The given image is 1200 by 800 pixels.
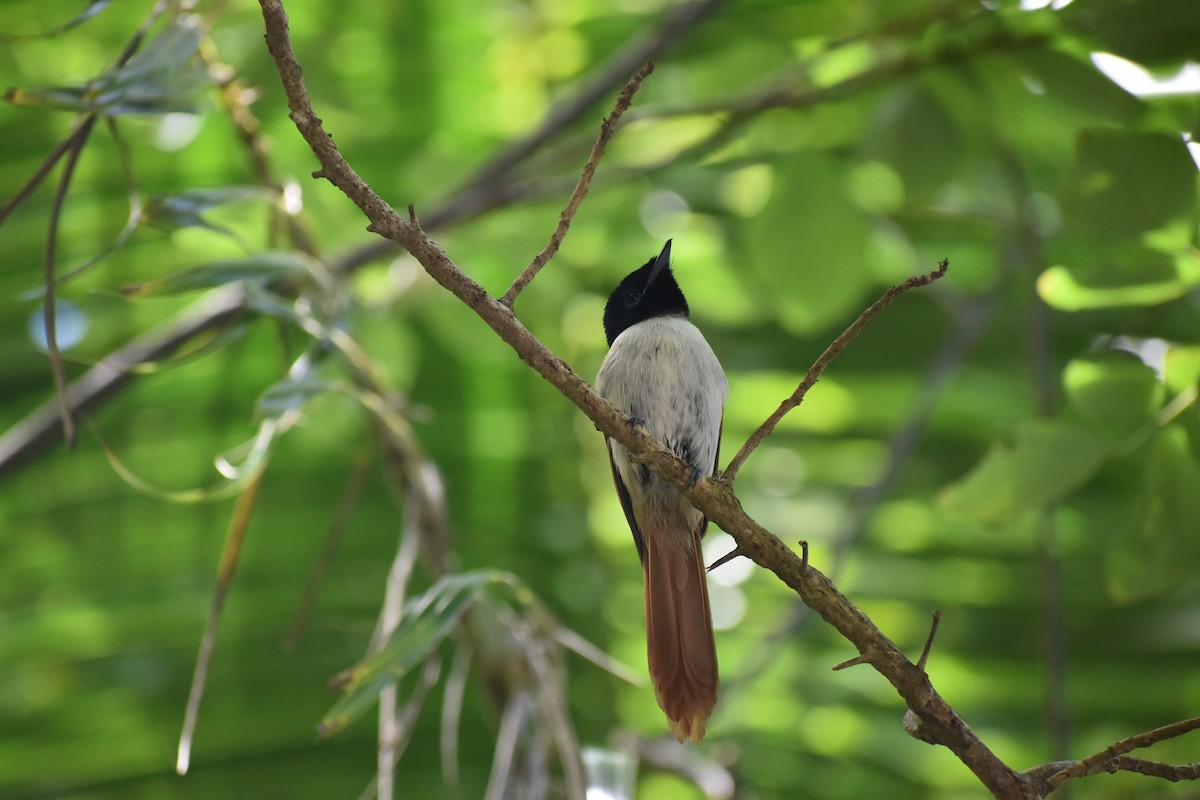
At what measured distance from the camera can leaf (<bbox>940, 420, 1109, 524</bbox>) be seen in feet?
5.55

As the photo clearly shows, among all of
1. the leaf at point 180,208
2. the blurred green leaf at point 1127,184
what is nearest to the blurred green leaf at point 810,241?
the blurred green leaf at point 1127,184

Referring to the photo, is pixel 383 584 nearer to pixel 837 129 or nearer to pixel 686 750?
pixel 686 750

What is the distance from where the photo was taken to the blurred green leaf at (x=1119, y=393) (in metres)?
1.75

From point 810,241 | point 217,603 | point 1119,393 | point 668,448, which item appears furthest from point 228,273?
point 1119,393

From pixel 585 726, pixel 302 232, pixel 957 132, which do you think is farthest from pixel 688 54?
pixel 585 726

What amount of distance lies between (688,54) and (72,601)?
222 cm

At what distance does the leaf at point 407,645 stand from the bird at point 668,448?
380mm

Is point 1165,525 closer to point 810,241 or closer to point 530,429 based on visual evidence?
point 810,241

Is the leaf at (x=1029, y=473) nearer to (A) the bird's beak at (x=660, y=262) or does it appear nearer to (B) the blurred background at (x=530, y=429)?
(B) the blurred background at (x=530, y=429)

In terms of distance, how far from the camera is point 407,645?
5.16 feet

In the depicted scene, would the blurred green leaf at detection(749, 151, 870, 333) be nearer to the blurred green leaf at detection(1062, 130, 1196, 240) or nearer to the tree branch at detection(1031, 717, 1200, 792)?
the blurred green leaf at detection(1062, 130, 1196, 240)

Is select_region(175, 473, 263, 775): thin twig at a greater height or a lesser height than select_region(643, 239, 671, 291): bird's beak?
lesser

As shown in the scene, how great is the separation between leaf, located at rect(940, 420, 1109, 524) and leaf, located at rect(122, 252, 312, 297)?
1154 millimetres

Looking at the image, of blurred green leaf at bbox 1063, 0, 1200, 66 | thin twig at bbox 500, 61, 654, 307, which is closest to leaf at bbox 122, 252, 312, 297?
thin twig at bbox 500, 61, 654, 307
